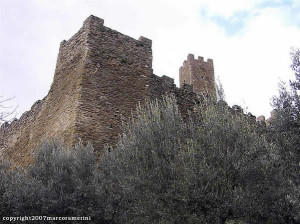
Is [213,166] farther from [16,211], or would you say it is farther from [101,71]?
[101,71]

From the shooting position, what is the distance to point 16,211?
760 centimetres

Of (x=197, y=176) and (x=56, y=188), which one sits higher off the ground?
(x=197, y=176)

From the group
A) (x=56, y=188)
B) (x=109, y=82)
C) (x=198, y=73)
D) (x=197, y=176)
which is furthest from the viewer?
(x=198, y=73)

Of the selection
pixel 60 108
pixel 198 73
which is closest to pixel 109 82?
pixel 60 108

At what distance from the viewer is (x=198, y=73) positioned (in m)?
28.8

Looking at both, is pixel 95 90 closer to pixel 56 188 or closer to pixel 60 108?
pixel 60 108

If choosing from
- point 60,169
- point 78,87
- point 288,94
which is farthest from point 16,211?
point 288,94

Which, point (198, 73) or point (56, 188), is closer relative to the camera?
point (56, 188)

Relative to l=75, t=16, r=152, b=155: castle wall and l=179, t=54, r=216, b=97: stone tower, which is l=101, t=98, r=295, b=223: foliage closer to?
l=75, t=16, r=152, b=155: castle wall

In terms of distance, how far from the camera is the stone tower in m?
28.1

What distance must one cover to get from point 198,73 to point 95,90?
18903 mm

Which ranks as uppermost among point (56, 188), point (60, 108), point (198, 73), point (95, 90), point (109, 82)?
point (198, 73)

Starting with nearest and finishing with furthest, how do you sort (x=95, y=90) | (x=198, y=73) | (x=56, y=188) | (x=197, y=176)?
1. (x=197, y=176)
2. (x=56, y=188)
3. (x=95, y=90)
4. (x=198, y=73)

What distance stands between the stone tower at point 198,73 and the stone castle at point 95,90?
14.5 m
